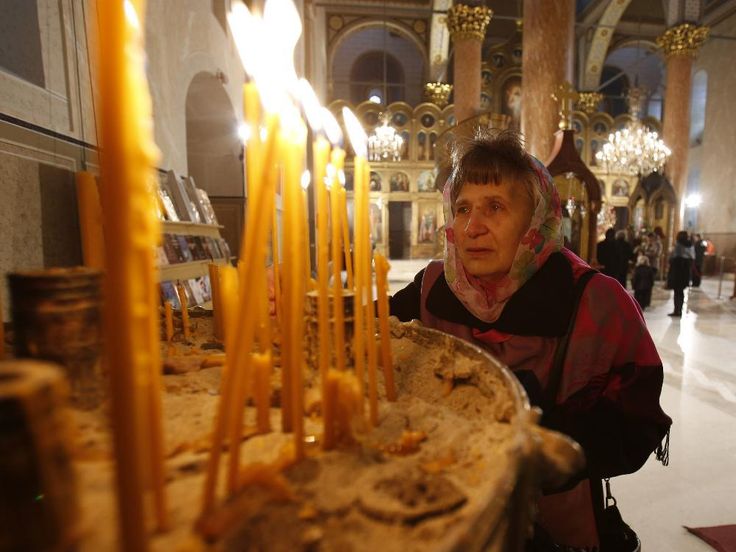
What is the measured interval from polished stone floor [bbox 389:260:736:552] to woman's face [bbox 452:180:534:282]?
1.53 m

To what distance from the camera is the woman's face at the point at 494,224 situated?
1.34 meters

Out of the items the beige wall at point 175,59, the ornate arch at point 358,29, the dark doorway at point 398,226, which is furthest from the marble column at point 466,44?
the dark doorway at point 398,226

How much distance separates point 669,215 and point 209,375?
15.1 metres

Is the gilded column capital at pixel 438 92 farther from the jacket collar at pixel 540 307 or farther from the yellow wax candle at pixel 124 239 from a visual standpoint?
the yellow wax candle at pixel 124 239

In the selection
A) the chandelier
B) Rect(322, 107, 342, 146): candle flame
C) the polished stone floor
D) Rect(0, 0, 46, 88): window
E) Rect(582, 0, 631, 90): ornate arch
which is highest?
Rect(582, 0, 631, 90): ornate arch

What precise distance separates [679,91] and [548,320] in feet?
46.8

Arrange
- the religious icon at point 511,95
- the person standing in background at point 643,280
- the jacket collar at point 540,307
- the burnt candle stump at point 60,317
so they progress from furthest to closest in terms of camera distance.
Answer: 1. the religious icon at point 511,95
2. the person standing in background at point 643,280
3. the jacket collar at point 540,307
4. the burnt candle stump at point 60,317

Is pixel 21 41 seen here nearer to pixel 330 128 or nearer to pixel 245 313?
pixel 330 128

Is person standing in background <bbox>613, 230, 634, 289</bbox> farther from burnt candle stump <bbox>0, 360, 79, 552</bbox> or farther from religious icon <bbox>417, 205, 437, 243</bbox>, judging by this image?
religious icon <bbox>417, 205, 437, 243</bbox>

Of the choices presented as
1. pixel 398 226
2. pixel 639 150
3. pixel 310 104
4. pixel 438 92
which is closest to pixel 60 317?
pixel 310 104

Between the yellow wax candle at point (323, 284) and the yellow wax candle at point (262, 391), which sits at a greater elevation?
the yellow wax candle at point (323, 284)

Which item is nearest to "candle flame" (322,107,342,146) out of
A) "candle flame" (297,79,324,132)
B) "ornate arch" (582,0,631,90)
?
"candle flame" (297,79,324,132)

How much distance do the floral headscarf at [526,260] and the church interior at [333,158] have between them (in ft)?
0.97

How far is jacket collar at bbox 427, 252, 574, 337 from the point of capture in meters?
1.25
